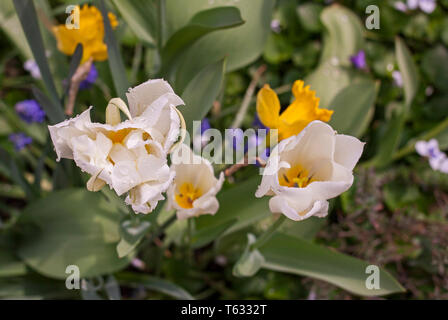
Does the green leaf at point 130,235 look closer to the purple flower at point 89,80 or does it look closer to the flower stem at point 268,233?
the flower stem at point 268,233

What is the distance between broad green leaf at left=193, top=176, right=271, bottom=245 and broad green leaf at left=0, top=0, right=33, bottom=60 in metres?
0.62

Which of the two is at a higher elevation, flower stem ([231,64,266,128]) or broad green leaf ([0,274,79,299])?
flower stem ([231,64,266,128])

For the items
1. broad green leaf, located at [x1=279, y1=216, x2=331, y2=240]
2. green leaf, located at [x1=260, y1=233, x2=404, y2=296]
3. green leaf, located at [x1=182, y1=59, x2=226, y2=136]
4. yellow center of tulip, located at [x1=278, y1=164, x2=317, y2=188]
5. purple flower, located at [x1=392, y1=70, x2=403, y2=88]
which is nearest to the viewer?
yellow center of tulip, located at [x1=278, y1=164, x2=317, y2=188]

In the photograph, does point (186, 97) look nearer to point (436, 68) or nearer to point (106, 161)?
point (106, 161)

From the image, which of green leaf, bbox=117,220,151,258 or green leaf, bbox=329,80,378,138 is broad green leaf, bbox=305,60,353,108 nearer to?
green leaf, bbox=329,80,378,138

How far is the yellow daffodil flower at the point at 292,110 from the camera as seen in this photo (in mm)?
634

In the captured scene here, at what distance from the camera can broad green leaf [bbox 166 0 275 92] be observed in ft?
2.93

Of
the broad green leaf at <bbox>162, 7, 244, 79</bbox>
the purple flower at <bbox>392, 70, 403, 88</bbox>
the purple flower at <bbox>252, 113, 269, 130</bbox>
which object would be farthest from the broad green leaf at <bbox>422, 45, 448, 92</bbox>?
the broad green leaf at <bbox>162, 7, 244, 79</bbox>

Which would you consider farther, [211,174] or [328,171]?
[211,174]

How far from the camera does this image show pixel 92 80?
3.40ft

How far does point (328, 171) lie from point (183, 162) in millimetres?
233

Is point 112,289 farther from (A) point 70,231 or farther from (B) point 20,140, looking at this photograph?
(B) point 20,140

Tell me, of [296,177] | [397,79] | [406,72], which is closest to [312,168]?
[296,177]
